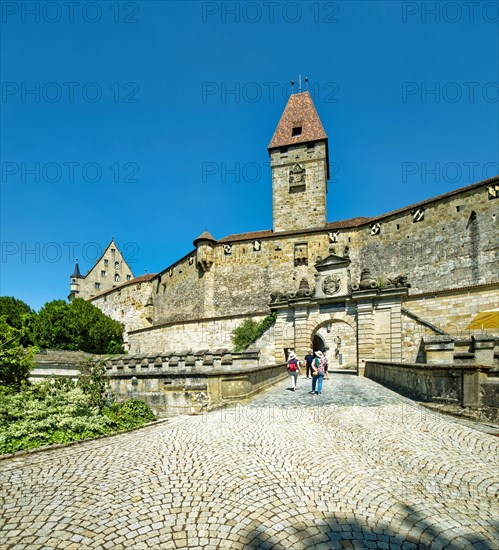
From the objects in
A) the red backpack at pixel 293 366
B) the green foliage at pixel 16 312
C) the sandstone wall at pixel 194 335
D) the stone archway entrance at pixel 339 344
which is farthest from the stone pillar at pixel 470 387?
the green foliage at pixel 16 312

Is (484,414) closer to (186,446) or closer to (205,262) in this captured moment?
(186,446)

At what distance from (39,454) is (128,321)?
41.9 m

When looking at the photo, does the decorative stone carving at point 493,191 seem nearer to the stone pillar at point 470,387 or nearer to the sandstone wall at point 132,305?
the stone pillar at point 470,387

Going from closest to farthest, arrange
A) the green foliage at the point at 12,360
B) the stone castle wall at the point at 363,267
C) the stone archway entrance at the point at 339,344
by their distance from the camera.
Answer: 1. the green foliage at the point at 12,360
2. the stone castle wall at the point at 363,267
3. the stone archway entrance at the point at 339,344

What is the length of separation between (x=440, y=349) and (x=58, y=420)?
10.6 metres

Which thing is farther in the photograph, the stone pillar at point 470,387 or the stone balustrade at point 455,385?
the stone pillar at point 470,387

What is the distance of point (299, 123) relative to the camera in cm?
4084

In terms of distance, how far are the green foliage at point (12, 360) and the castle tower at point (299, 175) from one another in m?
28.8

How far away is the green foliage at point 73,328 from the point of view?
112 feet

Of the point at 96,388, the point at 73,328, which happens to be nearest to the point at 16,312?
the point at 73,328

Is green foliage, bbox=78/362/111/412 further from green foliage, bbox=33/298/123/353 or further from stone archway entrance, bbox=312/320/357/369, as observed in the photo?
green foliage, bbox=33/298/123/353

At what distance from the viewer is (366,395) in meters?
10.8

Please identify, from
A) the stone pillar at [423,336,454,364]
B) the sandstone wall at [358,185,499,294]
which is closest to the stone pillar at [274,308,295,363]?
the stone pillar at [423,336,454,364]

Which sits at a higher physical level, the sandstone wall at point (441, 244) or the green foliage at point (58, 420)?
the sandstone wall at point (441, 244)
